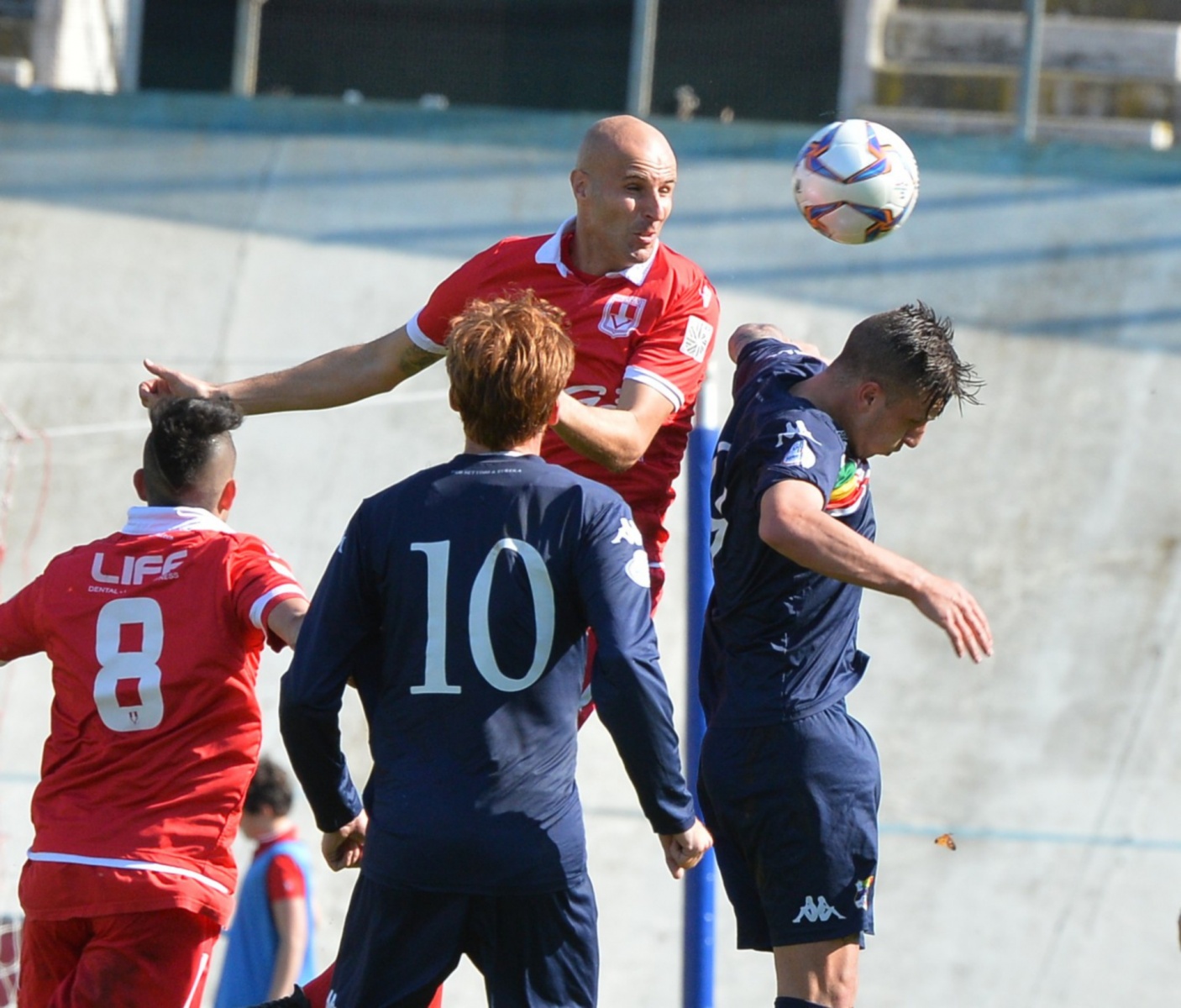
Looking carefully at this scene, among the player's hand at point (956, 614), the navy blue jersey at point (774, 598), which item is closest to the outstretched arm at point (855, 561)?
the player's hand at point (956, 614)

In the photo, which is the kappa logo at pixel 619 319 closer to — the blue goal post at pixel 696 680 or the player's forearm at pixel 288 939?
the blue goal post at pixel 696 680

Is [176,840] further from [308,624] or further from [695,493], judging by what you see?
[695,493]

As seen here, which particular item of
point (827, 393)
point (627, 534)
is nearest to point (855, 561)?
point (627, 534)

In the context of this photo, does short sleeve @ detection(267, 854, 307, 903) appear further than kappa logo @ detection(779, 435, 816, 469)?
Yes

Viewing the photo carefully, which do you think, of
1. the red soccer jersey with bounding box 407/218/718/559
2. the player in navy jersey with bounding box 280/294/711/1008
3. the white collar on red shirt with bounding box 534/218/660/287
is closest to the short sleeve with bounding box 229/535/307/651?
the player in navy jersey with bounding box 280/294/711/1008

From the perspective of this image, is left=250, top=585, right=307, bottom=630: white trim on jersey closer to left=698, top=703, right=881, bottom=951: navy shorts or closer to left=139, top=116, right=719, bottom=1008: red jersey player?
left=139, top=116, right=719, bottom=1008: red jersey player

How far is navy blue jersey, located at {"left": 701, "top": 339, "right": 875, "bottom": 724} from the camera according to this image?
12.6 ft

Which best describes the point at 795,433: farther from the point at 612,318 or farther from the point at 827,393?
the point at 612,318

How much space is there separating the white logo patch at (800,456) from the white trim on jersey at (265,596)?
1.19m

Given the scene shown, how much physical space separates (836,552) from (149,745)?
1704 millimetres

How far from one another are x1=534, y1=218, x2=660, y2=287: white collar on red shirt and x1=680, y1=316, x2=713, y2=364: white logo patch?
0.61 ft

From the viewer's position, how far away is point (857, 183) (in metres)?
4.70

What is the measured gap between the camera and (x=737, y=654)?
3.93 m

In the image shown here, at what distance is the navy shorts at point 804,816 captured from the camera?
149 inches
